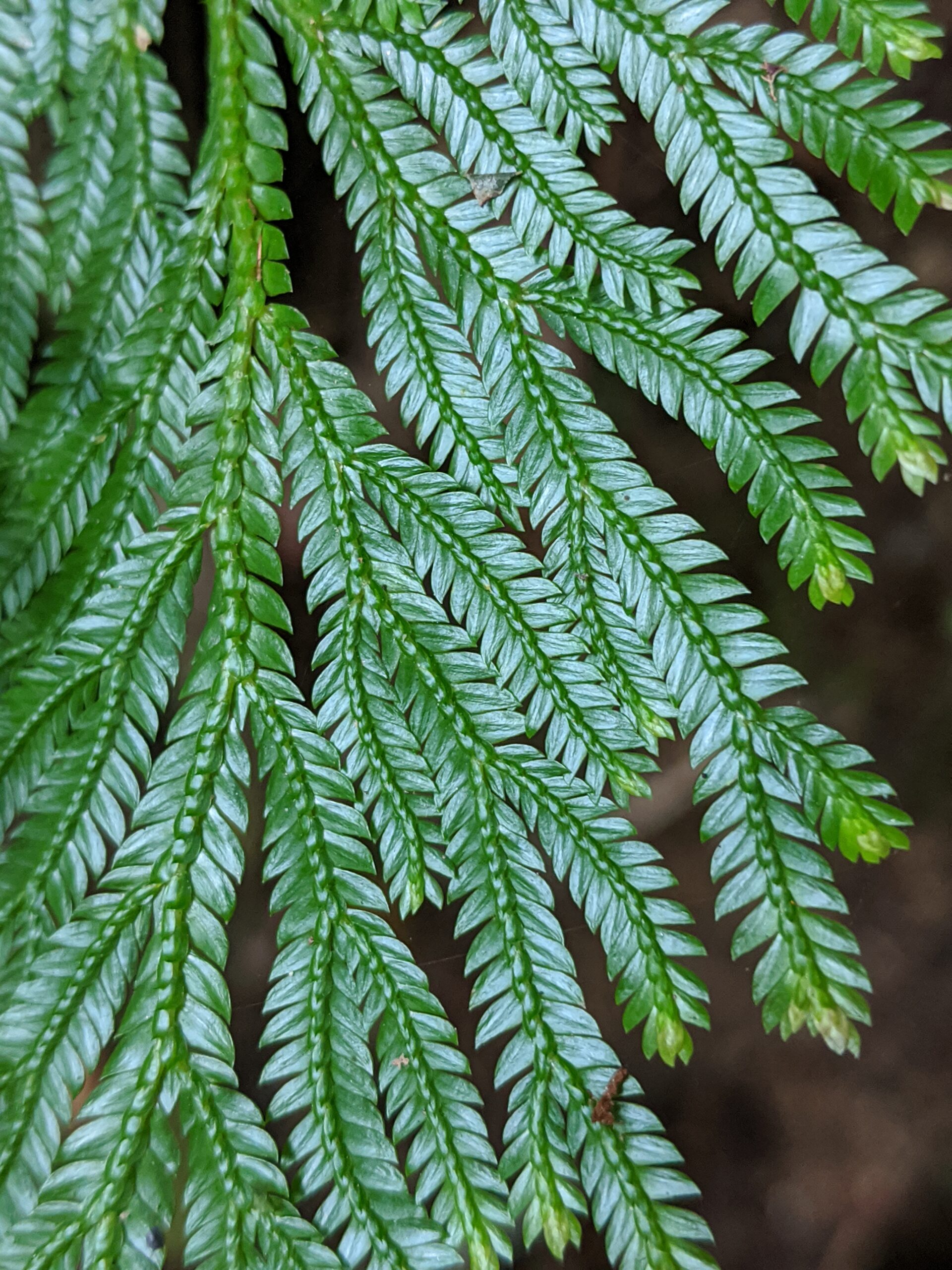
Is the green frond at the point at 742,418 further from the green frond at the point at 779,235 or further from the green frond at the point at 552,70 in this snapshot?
the green frond at the point at 552,70

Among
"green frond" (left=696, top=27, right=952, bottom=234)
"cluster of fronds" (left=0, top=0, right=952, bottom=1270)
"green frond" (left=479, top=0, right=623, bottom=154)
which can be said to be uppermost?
"green frond" (left=479, top=0, right=623, bottom=154)

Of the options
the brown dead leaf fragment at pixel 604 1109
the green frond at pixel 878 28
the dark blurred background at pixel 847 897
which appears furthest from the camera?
the dark blurred background at pixel 847 897

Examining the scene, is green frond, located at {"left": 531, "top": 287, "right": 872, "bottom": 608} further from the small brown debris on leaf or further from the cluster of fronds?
the small brown debris on leaf

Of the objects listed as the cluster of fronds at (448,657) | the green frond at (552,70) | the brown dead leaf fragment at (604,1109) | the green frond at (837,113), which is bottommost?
the brown dead leaf fragment at (604,1109)

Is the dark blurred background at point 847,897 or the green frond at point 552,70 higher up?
the green frond at point 552,70

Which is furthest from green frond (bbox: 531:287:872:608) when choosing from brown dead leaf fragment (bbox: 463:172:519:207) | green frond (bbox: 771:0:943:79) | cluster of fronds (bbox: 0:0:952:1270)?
green frond (bbox: 771:0:943:79)

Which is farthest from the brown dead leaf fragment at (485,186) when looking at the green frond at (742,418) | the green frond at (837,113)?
the green frond at (837,113)

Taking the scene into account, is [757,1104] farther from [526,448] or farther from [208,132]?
[208,132]

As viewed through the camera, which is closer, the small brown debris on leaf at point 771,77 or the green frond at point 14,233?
the small brown debris on leaf at point 771,77

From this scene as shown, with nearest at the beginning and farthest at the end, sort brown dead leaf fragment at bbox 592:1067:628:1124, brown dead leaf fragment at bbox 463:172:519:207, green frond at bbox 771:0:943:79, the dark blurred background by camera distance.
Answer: green frond at bbox 771:0:943:79 < brown dead leaf fragment at bbox 592:1067:628:1124 < brown dead leaf fragment at bbox 463:172:519:207 < the dark blurred background
